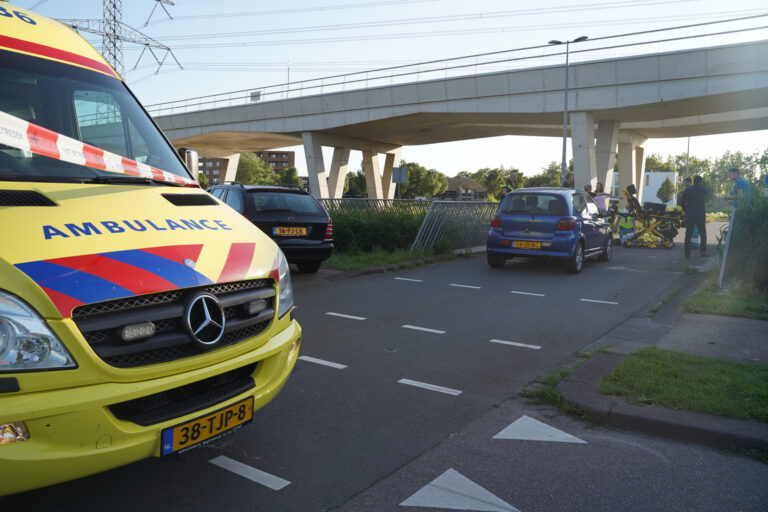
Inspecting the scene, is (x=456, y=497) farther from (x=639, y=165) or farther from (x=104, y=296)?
(x=639, y=165)

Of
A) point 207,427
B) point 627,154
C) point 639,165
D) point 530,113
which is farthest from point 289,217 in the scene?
point 639,165

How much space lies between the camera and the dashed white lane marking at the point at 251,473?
3135 millimetres

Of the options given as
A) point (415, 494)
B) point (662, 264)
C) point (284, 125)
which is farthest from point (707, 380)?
→ point (284, 125)

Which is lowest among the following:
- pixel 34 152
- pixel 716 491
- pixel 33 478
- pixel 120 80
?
pixel 716 491

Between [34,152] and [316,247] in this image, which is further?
[316,247]

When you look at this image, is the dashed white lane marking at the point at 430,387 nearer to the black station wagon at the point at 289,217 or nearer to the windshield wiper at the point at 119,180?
the windshield wiper at the point at 119,180

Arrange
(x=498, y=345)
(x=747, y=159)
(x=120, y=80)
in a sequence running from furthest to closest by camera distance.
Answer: (x=747, y=159), (x=498, y=345), (x=120, y=80)

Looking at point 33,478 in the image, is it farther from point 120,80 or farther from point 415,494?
point 120,80

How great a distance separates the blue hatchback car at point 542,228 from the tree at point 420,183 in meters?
82.4

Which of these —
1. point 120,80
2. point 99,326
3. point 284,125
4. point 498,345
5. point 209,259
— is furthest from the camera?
point 284,125

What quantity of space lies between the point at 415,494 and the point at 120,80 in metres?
3.66

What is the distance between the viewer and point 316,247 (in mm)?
10102

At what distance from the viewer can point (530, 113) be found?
107 ft

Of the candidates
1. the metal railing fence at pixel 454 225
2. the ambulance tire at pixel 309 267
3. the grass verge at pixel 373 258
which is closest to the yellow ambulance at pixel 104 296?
the ambulance tire at pixel 309 267
